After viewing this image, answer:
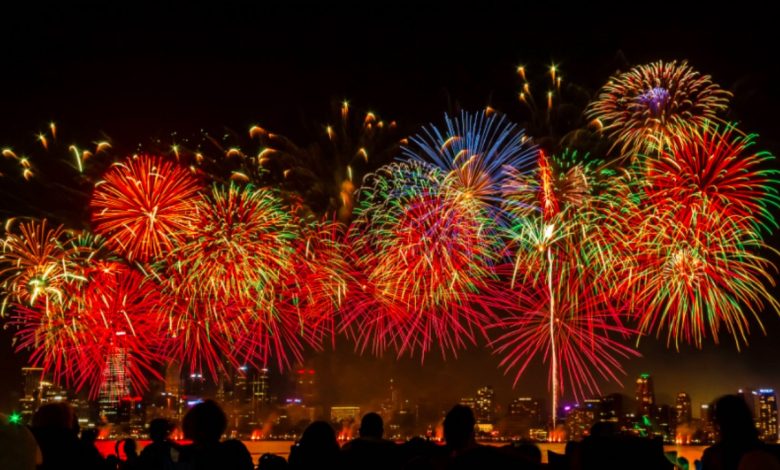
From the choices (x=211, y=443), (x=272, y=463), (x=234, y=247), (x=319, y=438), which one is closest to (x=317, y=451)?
(x=319, y=438)

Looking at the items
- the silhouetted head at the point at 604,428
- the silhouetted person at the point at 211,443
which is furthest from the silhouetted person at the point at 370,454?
the silhouetted head at the point at 604,428

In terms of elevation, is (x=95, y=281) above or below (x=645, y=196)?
below

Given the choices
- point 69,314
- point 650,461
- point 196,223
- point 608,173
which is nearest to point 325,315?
point 196,223

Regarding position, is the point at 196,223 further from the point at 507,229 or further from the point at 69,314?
the point at 507,229

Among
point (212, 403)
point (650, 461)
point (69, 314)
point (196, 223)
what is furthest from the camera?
point (69, 314)

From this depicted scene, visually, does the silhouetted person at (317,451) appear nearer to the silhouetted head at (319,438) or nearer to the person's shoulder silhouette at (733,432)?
the silhouetted head at (319,438)

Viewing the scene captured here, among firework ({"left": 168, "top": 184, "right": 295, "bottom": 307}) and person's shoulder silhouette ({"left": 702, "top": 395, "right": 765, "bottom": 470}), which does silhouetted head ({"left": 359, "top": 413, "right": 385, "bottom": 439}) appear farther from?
firework ({"left": 168, "top": 184, "right": 295, "bottom": 307})

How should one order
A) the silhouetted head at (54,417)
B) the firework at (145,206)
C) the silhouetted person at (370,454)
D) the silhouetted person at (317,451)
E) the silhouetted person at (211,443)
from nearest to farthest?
the silhouetted head at (54,417), the silhouetted person at (211,443), the silhouetted person at (317,451), the silhouetted person at (370,454), the firework at (145,206)
